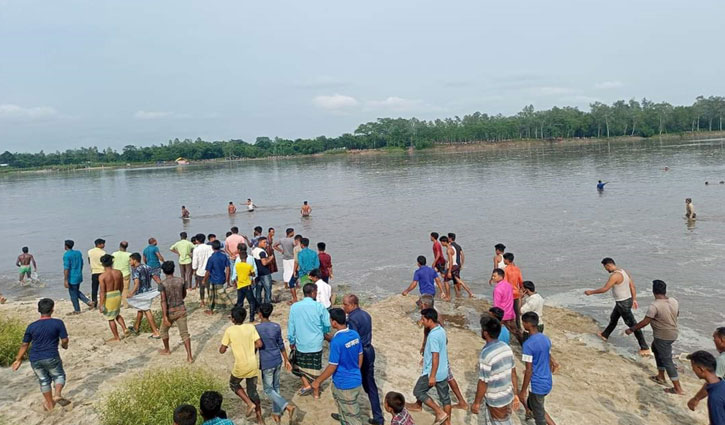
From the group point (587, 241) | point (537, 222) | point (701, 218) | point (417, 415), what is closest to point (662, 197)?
point (701, 218)

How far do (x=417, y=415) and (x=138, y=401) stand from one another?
368 centimetres

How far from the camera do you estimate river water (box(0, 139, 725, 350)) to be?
14.7m

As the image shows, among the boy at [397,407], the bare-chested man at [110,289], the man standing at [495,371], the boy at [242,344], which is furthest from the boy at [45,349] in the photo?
the man standing at [495,371]

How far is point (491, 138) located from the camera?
131250mm

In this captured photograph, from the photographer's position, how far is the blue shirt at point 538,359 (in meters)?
5.71

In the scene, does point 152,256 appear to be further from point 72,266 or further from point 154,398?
point 154,398

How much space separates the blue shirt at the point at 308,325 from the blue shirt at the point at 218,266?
4.39 metres

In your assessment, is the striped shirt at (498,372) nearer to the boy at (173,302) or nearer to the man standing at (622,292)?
the man standing at (622,292)

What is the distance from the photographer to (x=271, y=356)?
20.4ft

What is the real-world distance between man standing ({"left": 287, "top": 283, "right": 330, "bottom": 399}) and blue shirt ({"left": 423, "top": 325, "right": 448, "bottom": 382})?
145 centimetres

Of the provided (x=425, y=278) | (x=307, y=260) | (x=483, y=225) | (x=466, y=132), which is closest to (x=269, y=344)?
(x=307, y=260)

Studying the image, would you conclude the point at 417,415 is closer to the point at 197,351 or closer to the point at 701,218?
the point at 197,351

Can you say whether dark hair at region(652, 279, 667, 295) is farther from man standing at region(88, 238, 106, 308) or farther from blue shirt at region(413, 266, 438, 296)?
man standing at region(88, 238, 106, 308)

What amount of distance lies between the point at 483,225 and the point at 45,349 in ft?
67.4
